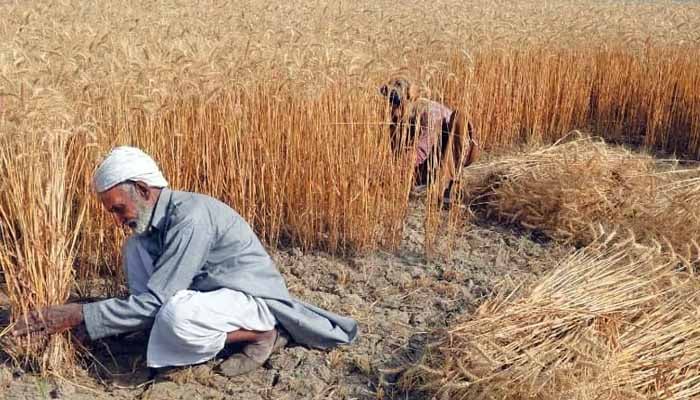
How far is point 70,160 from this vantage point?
9.36 ft

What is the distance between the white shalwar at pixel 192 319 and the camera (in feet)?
7.48

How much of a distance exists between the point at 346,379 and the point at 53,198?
113 centimetres

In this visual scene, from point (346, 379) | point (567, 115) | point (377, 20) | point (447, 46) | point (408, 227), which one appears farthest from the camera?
point (377, 20)

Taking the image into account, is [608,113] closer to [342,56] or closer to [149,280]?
[342,56]

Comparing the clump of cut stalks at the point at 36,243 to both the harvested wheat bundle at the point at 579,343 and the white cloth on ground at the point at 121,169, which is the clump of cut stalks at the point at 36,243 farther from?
the harvested wheat bundle at the point at 579,343

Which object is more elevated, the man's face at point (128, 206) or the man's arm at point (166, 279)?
the man's face at point (128, 206)

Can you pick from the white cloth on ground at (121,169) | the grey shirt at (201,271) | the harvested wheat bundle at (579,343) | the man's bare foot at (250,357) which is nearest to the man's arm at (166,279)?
the grey shirt at (201,271)

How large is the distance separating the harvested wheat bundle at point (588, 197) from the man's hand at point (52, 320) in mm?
2406

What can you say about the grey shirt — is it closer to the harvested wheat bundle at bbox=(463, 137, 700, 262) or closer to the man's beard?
the man's beard

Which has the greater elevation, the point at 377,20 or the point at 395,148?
the point at 377,20

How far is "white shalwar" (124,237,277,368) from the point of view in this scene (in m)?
2.28

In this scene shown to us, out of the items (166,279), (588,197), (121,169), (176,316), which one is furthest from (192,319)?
(588,197)

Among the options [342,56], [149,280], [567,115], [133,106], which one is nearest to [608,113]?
[567,115]

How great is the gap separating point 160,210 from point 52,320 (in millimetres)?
464
